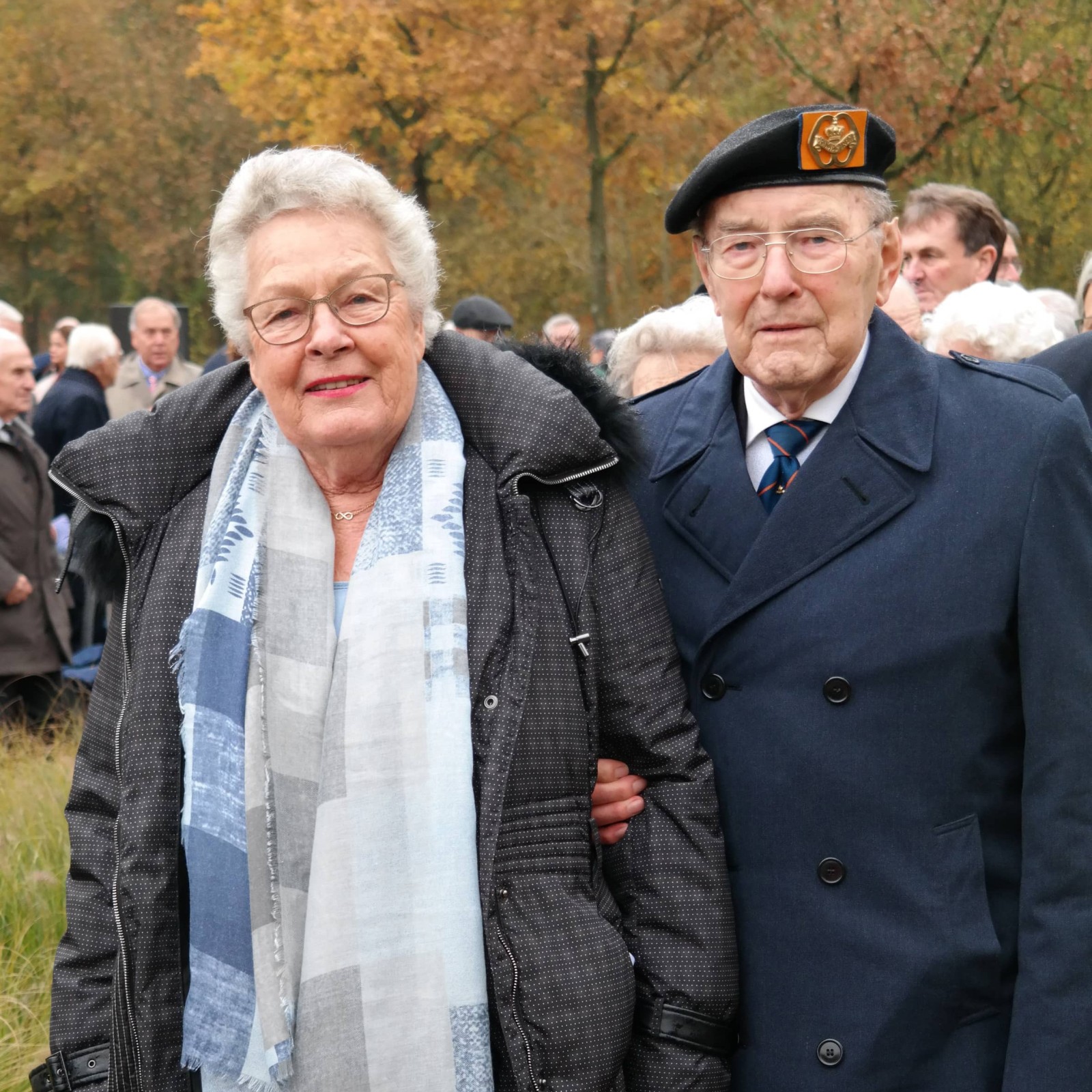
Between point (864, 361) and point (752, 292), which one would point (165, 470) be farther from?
point (864, 361)

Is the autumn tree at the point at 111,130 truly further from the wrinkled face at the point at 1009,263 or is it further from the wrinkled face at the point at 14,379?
the wrinkled face at the point at 1009,263

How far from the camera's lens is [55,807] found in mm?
5711

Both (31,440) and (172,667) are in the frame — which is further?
(31,440)

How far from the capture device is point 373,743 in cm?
273

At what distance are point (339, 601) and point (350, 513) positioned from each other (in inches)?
7.9

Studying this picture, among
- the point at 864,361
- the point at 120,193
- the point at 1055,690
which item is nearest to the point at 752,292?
the point at 864,361

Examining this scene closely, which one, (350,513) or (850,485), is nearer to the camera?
(850,485)

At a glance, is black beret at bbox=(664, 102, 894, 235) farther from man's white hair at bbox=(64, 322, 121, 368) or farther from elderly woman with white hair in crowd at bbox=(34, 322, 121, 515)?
man's white hair at bbox=(64, 322, 121, 368)

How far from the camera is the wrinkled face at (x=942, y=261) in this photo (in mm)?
6199

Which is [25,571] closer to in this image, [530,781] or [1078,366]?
[1078,366]

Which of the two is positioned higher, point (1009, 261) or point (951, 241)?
point (1009, 261)

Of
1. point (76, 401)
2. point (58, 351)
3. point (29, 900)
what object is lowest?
point (29, 900)

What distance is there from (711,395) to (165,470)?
3.66 ft

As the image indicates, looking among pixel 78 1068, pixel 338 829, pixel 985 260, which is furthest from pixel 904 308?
pixel 78 1068
